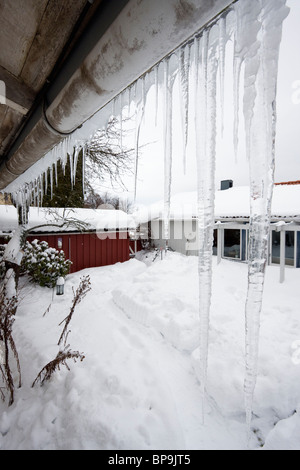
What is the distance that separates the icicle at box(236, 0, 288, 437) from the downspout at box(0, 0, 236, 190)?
8.6 inches

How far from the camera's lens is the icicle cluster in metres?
0.71

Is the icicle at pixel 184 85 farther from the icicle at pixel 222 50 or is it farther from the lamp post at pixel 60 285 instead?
the lamp post at pixel 60 285

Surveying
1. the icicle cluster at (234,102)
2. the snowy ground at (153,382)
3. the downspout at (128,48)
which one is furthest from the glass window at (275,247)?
the downspout at (128,48)

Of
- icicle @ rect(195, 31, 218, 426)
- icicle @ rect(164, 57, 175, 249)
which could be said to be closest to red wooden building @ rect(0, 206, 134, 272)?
icicle @ rect(164, 57, 175, 249)

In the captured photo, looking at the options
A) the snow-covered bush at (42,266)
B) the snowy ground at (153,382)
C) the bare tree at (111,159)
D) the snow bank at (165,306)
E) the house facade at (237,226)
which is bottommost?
the snowy ground at (153,382)

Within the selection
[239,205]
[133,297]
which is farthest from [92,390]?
Answer: [239,205]

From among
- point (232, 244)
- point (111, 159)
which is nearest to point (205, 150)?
point (111, 159)

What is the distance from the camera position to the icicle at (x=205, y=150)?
937 mm

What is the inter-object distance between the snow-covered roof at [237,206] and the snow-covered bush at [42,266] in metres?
7.28

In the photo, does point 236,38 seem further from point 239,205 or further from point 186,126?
point 239,205

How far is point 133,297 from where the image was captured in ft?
17.4

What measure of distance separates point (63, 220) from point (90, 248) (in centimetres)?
188
